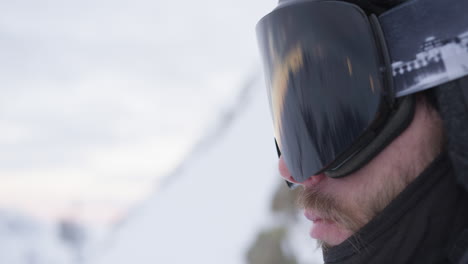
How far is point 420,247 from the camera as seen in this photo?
1093 mm

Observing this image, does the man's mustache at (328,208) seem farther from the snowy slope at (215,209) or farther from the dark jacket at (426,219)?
the snowy slope at (215,209)

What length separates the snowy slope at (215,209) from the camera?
1113 centimetres

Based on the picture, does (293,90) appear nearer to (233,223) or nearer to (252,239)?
(252,239)

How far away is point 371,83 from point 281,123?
33cm

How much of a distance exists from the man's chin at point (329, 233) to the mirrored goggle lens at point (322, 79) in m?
0.15

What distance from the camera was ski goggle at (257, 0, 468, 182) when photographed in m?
1.04

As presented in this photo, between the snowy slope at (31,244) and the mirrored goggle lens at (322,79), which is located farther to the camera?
the snowy slope at (31,244)

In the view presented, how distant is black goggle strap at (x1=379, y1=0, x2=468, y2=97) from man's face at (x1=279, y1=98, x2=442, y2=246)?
0.09 m

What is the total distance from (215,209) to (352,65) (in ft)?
41.1

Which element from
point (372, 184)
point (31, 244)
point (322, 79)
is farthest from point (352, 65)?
point (31, 244)

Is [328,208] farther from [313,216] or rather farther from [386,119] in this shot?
[386,119]

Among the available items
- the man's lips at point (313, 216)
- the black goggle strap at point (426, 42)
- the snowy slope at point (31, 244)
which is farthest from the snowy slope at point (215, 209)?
the snowy slope at point (31, 244)

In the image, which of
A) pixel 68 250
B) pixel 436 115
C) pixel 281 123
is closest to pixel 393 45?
pixel 436 115

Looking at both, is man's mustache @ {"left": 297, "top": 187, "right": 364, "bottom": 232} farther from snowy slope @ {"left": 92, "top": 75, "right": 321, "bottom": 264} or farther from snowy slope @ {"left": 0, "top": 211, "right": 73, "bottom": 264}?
snowy slope @ {"left": 0, "top": 211, "right": 73, "bottom": 264}
